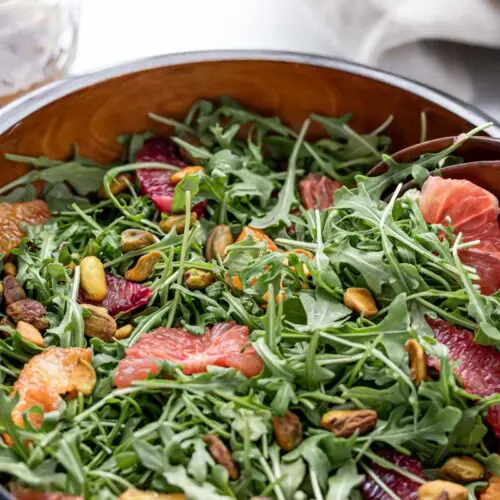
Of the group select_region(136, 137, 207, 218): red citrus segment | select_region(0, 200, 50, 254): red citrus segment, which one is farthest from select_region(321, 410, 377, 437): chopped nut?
select_region(0, 200, 50, 254): red citrus segment

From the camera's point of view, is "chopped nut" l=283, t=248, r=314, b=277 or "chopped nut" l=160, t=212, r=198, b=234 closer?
"chopped nut" l=283, t=248, r=314, b=277

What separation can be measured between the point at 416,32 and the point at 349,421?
118 centimetres

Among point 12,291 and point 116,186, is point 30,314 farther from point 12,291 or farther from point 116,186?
point 116,186

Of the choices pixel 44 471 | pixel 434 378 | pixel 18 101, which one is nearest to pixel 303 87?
pixel 18 101

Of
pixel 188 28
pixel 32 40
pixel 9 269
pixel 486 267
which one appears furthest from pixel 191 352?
pixel 188 28

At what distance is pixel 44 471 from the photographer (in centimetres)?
116

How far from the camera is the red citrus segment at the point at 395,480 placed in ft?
3.97

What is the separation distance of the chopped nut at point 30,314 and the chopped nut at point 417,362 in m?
0.64

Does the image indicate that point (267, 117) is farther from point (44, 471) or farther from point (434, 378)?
point (44, 471)

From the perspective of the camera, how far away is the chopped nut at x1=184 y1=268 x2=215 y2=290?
4.84 feet

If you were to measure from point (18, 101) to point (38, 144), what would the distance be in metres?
0.11

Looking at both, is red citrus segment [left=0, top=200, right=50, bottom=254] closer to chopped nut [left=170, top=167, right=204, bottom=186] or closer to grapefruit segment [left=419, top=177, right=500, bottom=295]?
chopped nut [left=170, top=167, right=204, bottom=186]

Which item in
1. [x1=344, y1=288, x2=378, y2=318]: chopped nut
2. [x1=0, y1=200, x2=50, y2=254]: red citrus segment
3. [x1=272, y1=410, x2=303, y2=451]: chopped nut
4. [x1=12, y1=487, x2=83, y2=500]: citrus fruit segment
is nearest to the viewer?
[x1=12, y1=487, x2=83, y2=500]: citrus fruit segment

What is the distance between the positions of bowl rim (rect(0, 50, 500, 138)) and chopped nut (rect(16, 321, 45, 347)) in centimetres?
40
